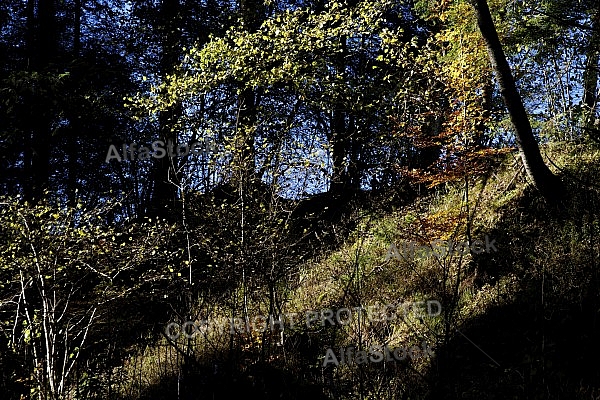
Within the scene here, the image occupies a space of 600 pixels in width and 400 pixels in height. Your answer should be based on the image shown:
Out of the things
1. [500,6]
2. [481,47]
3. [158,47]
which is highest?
[158,47]

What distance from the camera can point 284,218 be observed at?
28.7 feet

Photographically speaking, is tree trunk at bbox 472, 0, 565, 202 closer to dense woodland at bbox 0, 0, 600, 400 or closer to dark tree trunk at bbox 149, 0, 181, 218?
dense woodland at bbox 0, 0, 600, 400

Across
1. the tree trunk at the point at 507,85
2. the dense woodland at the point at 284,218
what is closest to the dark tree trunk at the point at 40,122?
the dense woodland at the point at 284,218

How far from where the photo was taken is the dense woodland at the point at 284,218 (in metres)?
5.48

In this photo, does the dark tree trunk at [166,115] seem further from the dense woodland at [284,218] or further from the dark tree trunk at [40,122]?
the dark tree trunk at [40,122]

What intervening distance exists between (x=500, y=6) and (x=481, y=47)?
0.87 meters

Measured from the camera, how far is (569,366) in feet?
16.7

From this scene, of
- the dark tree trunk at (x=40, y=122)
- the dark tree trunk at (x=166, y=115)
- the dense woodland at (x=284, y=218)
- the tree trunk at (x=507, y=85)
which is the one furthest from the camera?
the dark tree trunk at (x=166, y=115)

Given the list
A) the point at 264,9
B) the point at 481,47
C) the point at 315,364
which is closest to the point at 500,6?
the point at 481,47

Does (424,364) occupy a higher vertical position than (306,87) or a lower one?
lower

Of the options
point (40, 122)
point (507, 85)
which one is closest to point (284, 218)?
point (507, 85)

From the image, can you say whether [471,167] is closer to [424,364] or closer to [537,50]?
[537,50]

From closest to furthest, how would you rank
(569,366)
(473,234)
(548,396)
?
(548,396), (569,366), (473,234)

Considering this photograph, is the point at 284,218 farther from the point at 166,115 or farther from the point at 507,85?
the point at 166,115
